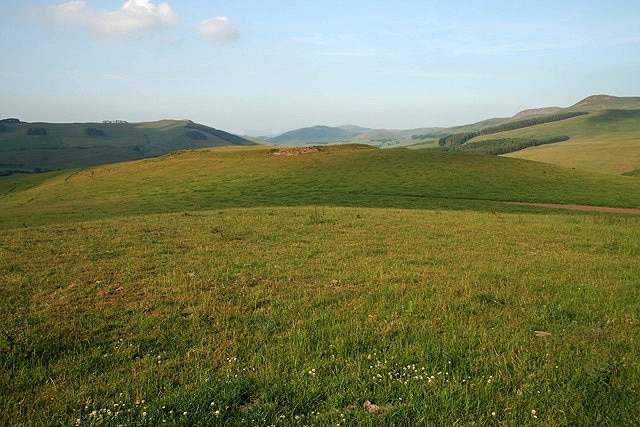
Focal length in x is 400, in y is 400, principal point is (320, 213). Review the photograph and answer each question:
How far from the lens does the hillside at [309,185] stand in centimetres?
4638

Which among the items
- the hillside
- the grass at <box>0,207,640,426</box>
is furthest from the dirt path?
the grass at <box>0,207,640,426</box>

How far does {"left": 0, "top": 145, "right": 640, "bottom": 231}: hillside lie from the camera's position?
152 feet

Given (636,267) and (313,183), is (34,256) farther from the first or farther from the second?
(313,183)

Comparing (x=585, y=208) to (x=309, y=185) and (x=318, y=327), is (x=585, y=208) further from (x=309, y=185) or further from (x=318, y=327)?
(x=318, y=327)

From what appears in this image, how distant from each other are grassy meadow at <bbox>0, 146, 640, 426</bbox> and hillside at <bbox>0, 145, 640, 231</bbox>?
24.1 meters

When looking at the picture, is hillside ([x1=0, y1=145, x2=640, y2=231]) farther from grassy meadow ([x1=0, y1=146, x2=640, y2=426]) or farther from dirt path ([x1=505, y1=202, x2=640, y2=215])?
grassy meadow ([x1=0, y1=146, x2=640, y2=426])

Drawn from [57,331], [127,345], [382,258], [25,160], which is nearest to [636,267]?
[382,258]

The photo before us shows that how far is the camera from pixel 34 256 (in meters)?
16.1

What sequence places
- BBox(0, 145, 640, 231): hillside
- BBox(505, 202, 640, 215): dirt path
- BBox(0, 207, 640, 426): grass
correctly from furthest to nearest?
BBox(0, 145, 640, 231): hillside, BBox(505, 202, 640, 215): dirt path, BBox(0, 207, 640, 426): grass

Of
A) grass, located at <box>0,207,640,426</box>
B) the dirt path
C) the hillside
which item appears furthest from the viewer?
the hillside

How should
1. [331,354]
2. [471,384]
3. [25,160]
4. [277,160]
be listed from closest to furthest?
[471,384] < [331,354] < [277,160] < [25,160]

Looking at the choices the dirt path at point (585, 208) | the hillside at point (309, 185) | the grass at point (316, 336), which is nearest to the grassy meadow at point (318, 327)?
the grass at point (316, 336)

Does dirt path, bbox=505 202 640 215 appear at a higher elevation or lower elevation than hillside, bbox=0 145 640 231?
lower

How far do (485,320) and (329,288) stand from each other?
438cm
